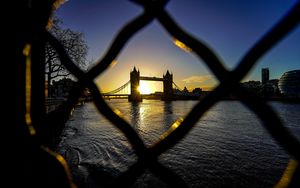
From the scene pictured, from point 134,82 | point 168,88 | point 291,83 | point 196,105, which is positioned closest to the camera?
point 196,105

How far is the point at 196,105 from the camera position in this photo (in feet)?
2.76

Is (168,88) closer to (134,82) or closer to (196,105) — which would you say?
(134,82)

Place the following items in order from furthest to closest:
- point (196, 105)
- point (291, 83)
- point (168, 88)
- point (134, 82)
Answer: point (291, 83) < point (168, 88) < point (134, 82) < point (196, 105)

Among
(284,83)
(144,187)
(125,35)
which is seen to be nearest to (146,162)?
(125,35)

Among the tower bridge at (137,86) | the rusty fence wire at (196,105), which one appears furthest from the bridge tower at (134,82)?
the rusty fence wire at (196,105)

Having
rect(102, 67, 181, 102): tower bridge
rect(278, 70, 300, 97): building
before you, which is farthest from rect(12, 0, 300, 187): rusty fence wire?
rect(278, 70, 300, 97): building

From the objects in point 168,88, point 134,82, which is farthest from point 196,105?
point 168,88

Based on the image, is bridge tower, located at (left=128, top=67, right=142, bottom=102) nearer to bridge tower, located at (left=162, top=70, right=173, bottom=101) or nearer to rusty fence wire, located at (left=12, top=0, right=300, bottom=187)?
bridge tower, located at (left=162, top=70, right=173, bottom=101)

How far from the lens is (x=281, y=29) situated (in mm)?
707

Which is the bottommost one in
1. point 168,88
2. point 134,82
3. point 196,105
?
point 196,105

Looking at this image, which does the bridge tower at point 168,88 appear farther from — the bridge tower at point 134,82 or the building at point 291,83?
the building at point 291,83

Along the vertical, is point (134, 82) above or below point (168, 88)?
above

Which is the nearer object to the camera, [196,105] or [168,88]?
[196,105]

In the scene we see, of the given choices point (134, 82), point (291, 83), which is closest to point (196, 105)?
point (134, 82)
